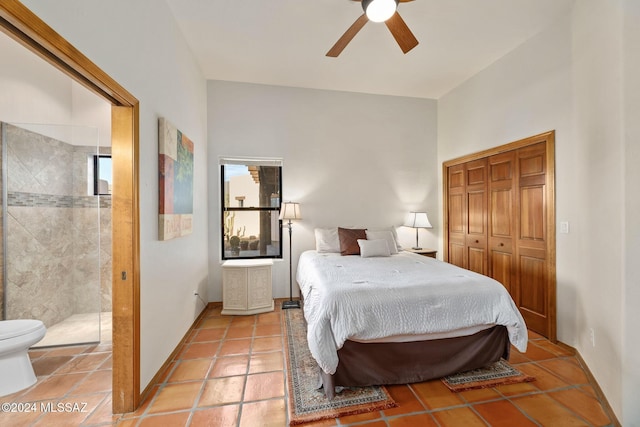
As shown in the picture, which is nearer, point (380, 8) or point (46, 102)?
point (380, 8)

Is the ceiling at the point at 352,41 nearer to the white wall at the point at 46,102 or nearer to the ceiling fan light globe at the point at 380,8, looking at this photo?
the ceiling fan light globe at the point at 380,8

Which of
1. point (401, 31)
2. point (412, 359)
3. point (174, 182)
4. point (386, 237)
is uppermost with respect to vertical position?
point (401, 31)

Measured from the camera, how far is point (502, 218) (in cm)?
328

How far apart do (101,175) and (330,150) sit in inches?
115

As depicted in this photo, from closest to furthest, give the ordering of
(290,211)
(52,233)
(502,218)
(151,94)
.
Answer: (151,94), (52,233), (502,218), (290,211)

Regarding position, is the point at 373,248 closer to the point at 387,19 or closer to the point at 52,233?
the point at 387,19

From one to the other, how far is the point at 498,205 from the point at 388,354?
8.08ft

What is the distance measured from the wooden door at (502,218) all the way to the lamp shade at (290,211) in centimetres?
250

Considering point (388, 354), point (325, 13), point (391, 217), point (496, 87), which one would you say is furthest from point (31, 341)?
point (496, 87)

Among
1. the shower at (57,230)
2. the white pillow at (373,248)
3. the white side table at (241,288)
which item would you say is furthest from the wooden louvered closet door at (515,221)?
the shower at (57,230)

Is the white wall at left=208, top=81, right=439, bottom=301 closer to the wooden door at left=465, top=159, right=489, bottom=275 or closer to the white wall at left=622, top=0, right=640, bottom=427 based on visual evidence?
the wooden door at left=465, top=159, right=489, bottom=275

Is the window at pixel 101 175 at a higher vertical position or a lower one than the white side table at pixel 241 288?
higher

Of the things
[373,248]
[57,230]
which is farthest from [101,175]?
[373,248]

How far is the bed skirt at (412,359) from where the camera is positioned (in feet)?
6.27
